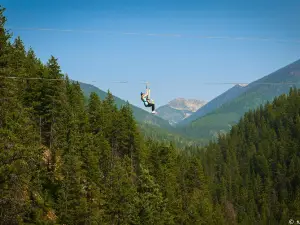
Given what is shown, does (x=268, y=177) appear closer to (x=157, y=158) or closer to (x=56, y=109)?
(x=157, y=158)

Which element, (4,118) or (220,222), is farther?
(220,222)

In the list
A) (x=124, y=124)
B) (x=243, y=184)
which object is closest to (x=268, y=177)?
(x=243, y=184)

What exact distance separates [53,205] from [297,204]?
125 meters

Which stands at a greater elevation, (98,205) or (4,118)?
(4,118)

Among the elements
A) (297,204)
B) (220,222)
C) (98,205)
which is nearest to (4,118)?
(98,205)

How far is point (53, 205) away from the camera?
4472cm

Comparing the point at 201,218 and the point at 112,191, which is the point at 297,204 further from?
the point at 112,191

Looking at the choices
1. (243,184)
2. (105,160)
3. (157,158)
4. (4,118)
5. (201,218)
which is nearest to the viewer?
(4,118)

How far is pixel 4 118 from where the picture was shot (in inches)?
1060

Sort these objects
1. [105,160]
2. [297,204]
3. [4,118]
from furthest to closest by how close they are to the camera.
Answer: [297,204] → [105,160] → [4,118]

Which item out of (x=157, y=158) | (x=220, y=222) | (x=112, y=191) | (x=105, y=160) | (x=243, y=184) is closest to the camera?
(x=112, y=191)

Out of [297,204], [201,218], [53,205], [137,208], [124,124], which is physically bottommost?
[297,204]

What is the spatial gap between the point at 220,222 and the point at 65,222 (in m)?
61.1

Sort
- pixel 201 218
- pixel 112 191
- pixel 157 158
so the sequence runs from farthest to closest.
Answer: pixel 201 218 → pixel 157 158 → pixel 112 191
